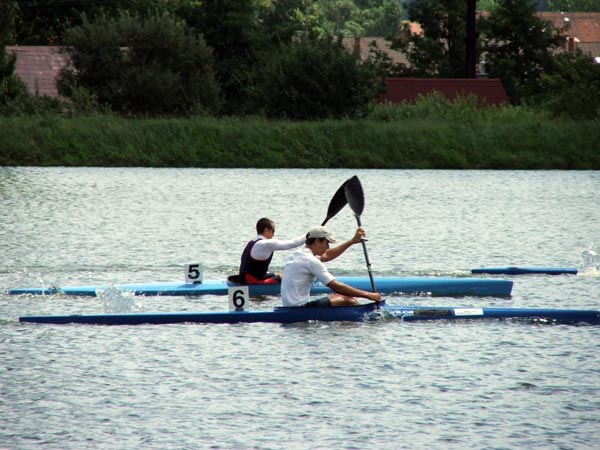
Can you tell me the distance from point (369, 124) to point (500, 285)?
30145mm

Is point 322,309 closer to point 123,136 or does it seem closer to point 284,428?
point 284,428

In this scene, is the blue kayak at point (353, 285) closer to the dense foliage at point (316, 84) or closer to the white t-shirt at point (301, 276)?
the white t-shirt at point (301, 276)

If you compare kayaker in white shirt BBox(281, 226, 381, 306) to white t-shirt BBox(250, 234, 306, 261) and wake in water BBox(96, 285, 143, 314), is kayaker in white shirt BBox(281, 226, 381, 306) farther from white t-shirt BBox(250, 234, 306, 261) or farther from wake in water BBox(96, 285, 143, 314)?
wake in water BBox(96, 285, 143, 314)

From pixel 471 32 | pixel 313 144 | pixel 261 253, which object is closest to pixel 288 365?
pixel 261 253

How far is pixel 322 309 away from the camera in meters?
15.4

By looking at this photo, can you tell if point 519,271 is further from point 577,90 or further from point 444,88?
point 444,88

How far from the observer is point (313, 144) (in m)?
47.6

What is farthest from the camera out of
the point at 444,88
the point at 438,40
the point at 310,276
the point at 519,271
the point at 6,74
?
the point at 438,40

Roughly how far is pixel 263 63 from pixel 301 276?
148 feet

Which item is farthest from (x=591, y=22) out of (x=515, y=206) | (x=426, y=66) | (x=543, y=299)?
(x=543, y=299)

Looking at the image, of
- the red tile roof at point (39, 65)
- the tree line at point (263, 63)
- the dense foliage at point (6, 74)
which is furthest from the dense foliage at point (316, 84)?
the red tile roof at point (39, 65)

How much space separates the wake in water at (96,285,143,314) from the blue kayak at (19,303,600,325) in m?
0.60

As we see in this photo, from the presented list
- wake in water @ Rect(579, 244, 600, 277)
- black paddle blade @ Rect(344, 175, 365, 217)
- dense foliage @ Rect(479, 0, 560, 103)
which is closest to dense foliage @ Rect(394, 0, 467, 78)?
dense foliage @ Rect(479, 0, 560, 103)

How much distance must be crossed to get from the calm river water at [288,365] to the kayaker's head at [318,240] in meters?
1.01
